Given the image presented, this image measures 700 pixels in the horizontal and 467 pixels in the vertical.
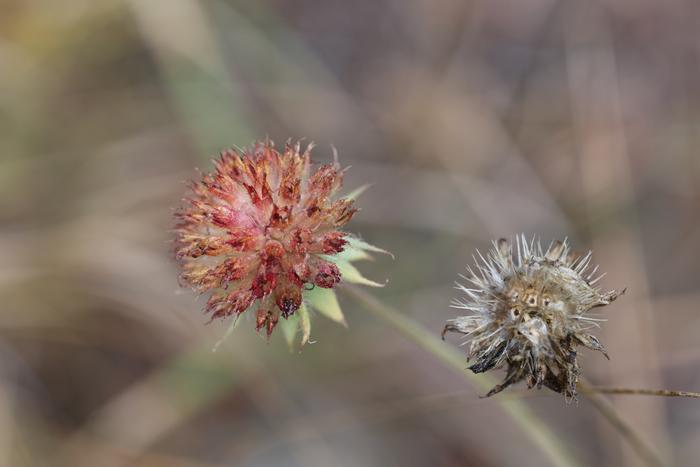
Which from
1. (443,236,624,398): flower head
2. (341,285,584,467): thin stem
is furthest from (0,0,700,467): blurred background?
(443,236,624,398): flower head

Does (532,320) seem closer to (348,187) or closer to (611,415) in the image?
(611,415)

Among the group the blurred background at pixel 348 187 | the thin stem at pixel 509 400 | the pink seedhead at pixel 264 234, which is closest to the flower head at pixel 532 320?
the thin stem at pixel 509 400

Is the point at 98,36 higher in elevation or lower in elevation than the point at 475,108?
lower

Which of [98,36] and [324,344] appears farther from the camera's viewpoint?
[98,36]

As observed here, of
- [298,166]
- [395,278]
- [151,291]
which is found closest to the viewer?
[298,166]

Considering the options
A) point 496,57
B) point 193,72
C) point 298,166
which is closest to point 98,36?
point 193,72

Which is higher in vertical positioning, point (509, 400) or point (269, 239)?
point (269, 239)

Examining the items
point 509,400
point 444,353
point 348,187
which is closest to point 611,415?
point 509,400

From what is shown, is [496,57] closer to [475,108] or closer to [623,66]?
[475,108]
